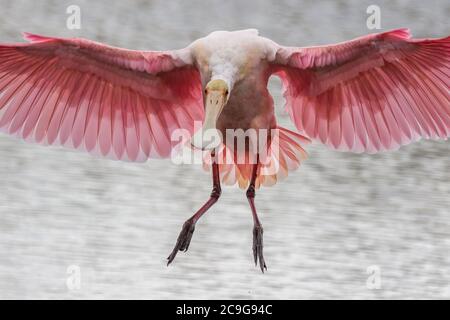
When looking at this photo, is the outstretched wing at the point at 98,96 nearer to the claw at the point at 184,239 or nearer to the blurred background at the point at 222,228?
the claw at the point at 184,239

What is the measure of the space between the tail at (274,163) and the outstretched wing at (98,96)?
0.20 metres

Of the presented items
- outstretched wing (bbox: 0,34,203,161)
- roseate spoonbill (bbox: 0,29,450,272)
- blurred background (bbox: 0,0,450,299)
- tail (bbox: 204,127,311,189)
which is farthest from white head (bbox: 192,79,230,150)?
blurred background (bbox: 0,0,450,299)

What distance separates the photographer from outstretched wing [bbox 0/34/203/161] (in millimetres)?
3582

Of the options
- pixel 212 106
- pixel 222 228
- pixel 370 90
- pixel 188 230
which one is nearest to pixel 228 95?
pixel 212 106

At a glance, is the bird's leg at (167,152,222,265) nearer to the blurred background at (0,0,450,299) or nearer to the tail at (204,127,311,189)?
the tail at (204,127,311,189)

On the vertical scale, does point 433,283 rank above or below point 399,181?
below

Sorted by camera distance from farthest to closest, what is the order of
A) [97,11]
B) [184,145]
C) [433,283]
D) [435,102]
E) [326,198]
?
1. [97,11]
2. [326,198]
3. [433,283]
4. [184,145]
5. [435,102]

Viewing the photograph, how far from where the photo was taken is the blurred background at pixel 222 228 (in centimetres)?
414

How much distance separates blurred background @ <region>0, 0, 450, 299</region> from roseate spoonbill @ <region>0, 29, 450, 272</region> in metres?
0.54

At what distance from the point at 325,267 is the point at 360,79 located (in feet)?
3.21
